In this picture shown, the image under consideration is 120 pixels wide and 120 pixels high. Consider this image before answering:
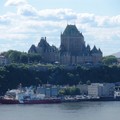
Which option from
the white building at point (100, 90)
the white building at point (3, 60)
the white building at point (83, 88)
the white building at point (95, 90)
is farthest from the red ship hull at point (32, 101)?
the white building at point (3, 60)

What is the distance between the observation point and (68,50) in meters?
87.2

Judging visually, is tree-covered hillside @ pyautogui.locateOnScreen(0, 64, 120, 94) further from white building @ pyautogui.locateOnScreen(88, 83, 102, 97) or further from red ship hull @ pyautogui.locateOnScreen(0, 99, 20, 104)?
red ship hull @ pyautogui.locateOnScreen(0, 99, 20, 104)

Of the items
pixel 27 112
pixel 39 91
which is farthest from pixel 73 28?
pixel 27 112

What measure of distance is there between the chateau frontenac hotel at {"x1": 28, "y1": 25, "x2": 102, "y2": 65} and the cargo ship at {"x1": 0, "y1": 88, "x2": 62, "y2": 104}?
65.0ft

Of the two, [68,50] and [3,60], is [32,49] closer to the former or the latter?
[68,50]

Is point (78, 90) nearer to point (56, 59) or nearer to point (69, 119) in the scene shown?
point (56, 59)

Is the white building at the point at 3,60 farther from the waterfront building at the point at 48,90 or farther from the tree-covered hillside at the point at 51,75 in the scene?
the waterfront building at the point at 48,90

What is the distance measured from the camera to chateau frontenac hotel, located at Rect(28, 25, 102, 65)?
8706cm

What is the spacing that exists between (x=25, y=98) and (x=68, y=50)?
23309 millimetres

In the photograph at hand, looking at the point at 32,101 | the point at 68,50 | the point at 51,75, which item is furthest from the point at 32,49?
the point at 32,101

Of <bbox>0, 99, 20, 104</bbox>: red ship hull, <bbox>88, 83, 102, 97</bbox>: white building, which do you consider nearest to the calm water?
<bbox>0, 99, 20, 104</bbox>: red ship hull

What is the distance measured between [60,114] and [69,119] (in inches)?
157

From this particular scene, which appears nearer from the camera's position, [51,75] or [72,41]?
[51,75]

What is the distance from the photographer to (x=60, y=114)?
4850cm
